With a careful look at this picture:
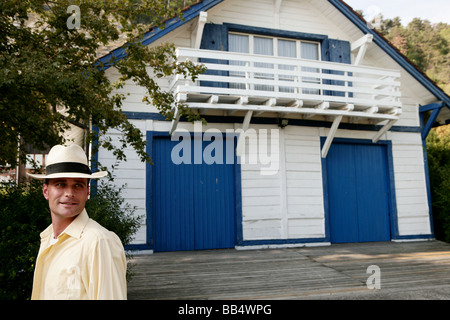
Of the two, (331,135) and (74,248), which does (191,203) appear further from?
(74,248)

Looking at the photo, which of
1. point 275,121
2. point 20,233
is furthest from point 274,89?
point 20,233

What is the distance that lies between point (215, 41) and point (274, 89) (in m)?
2.19

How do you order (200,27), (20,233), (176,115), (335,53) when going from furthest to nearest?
(335,53)
(200,27)
(176,115)
(20,233)

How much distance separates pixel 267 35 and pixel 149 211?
620cm

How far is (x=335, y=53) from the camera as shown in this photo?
11.1 m

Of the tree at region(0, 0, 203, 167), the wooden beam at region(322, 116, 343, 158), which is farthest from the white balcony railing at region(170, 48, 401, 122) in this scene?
the tree at region(0, 0, 203, 167)

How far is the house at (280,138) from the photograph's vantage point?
9.27 m

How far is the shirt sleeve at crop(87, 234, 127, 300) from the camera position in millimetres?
1536

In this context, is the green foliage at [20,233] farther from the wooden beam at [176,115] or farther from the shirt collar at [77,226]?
the wooden beam at [176,115]

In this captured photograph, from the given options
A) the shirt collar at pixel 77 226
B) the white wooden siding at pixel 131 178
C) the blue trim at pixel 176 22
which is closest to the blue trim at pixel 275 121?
the white wooden siding at pixel 131 178

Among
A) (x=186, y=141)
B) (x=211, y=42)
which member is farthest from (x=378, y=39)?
(x=186, y=141)

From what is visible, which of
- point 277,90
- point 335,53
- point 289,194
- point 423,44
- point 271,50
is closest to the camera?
point 277,90

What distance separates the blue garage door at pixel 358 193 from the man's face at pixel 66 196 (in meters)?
9.57

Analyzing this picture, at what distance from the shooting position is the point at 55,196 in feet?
6.27
